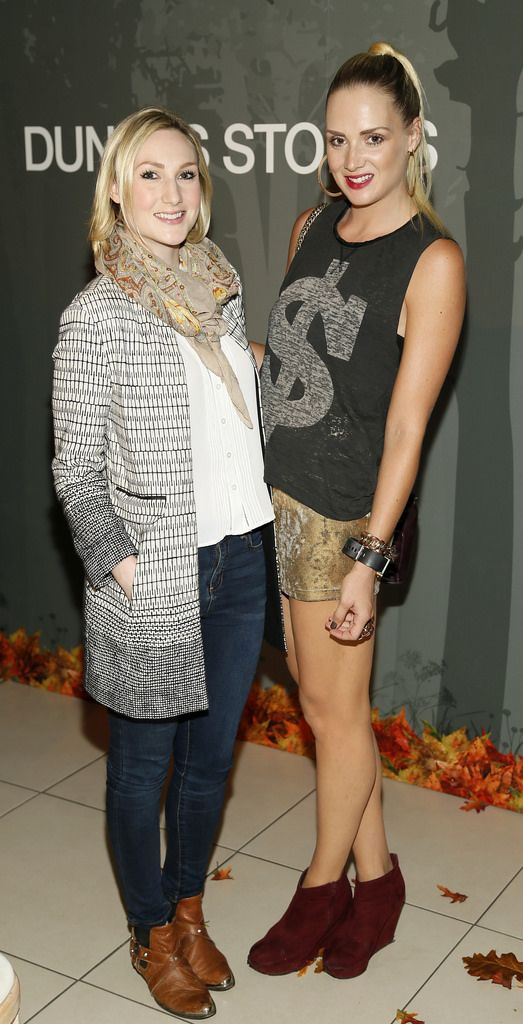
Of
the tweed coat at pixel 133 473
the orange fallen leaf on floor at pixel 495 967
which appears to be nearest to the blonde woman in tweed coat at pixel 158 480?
the tweed coat at pixel 133 473

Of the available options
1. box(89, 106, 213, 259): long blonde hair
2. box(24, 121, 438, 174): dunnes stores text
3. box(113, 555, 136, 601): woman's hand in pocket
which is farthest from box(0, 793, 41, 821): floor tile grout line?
box(24, 121, 438, 174): dunnes stores text

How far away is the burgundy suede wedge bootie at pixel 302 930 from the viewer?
8.78 ft

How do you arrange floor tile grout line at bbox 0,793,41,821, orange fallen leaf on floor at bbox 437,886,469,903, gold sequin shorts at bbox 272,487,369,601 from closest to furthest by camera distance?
gold sequin shorts at bbox 272,487,369,601 → orange fallen leaf on floor at bbox 437,886,469,903 → floor tile grout line at bbox 0,793,41,821

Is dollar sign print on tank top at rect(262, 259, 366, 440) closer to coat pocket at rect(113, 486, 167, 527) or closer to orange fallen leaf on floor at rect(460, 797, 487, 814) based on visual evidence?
coat pocket at rect(113, 486, 167, 527)

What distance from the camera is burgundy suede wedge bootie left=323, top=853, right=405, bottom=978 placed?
268 cm

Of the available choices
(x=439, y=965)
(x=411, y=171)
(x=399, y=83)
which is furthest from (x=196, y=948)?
(x=399, y=83)

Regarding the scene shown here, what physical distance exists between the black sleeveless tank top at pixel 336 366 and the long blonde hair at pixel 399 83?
76mm

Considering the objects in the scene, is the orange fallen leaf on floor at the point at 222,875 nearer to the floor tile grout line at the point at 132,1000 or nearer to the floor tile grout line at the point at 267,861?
the floor tile grout line at the point at 267,861

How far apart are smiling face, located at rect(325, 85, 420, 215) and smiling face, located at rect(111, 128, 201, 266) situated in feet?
0.96

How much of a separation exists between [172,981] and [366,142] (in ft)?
5.92

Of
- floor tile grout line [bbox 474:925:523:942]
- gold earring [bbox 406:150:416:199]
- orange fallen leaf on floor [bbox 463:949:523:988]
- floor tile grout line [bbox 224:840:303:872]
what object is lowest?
floor tile grout line [bbox 224:840:303:872]

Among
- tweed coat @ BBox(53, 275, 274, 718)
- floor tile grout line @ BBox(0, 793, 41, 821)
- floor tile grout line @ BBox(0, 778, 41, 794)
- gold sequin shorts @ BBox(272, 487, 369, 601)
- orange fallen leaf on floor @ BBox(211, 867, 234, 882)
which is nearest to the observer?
tweed coat @ BBox(53, 275, 274, 718)

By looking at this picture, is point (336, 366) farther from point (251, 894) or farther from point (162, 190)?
point (251, 894)

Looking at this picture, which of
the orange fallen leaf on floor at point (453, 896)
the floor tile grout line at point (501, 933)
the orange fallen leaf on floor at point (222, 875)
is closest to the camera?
the floor tile grout line at point (501, 933)
